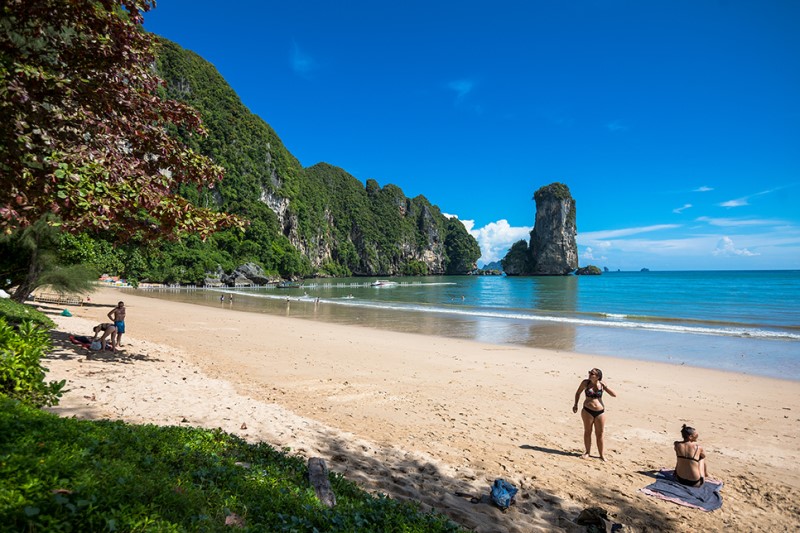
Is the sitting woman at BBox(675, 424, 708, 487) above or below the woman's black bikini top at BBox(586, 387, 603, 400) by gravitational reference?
below

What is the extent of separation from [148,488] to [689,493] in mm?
6713

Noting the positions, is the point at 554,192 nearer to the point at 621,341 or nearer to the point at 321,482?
the point at 621,341

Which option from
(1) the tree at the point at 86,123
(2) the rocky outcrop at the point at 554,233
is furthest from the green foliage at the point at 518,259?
(1) the tree at the point at 86,123

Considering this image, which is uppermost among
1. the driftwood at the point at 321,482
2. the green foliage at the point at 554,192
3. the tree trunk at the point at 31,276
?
the green foliage at the point at 554,192

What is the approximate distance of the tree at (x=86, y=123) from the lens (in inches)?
165

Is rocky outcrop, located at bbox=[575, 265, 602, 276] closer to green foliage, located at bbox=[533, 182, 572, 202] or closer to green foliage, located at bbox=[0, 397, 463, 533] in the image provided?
green foliage, located at bbox=[533, 182, 572, 202]

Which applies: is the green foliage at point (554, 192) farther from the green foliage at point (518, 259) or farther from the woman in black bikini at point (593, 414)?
the woman in black bikini at point (593, 414)

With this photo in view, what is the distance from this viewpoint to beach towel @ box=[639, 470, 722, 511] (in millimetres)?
5766

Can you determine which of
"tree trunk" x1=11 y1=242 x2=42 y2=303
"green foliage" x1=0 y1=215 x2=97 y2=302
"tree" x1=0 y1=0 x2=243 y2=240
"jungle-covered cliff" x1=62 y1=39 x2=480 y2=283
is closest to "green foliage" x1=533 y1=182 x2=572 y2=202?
"jungle-covered cliff" x1=62 y1=39 x2=480 y2=283

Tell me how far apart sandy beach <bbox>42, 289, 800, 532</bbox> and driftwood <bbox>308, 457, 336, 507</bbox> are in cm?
124

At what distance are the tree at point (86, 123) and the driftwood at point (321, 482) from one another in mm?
3486

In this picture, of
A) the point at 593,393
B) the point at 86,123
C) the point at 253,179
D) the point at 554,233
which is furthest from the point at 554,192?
the point at 86,123

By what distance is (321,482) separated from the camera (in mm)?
4141

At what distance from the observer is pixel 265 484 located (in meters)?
3.64
